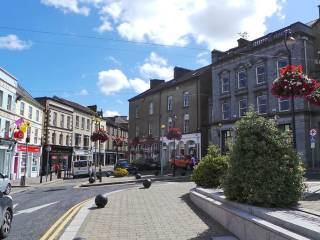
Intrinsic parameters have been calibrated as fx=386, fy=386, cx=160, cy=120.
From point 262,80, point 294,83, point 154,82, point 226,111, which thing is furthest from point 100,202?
point 154,82

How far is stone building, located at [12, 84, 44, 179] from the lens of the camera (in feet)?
137

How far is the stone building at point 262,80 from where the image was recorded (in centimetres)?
3403

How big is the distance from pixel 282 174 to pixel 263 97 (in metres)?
31.3

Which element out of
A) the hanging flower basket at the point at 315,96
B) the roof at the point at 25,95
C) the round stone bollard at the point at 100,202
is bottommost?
the round stone bollard at the point at 100,202

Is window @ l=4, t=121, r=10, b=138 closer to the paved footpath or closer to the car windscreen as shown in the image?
the car windscreen

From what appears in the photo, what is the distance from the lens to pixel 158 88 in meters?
57.9

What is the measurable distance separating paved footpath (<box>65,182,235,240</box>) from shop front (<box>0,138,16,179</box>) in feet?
87.0

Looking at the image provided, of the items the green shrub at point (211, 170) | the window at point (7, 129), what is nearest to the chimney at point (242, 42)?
the window at point (7, 129)

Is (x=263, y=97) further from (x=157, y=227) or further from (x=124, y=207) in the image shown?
(x=157, y=227)

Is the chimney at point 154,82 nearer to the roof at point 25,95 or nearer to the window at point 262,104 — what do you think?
the roof at point 25,95

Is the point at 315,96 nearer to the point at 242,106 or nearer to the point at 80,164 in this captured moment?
the point at 242,106

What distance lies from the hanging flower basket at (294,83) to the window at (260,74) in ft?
89.4

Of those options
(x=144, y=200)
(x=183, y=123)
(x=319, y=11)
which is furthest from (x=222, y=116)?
(x=144, y=200)

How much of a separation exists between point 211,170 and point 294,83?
484 centimetres
